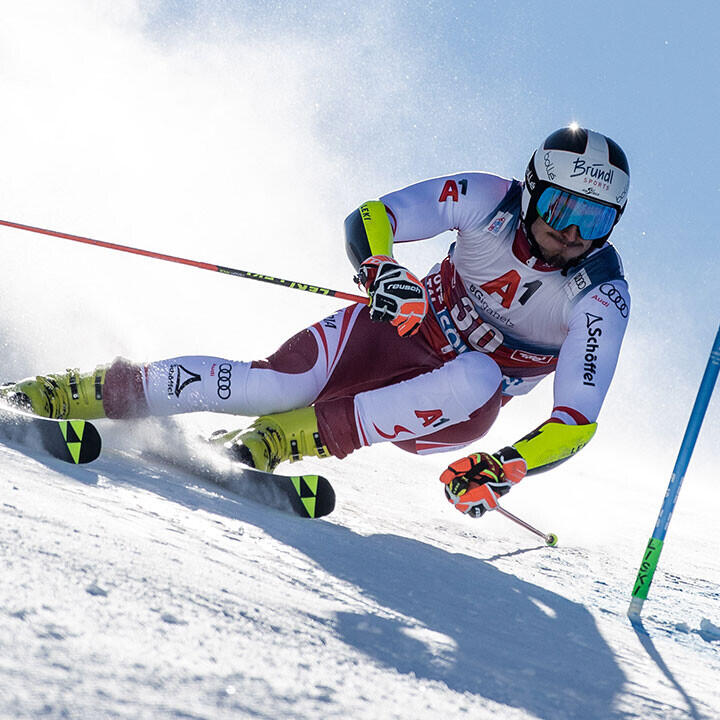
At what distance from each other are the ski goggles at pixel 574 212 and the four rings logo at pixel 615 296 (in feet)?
0.67

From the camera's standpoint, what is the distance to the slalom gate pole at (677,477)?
2.49 metres

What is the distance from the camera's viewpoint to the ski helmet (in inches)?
124

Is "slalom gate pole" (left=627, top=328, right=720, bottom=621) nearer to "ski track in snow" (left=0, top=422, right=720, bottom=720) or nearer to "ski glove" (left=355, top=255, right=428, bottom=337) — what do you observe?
"ski track in snow" (left=0, top=422, right=720, bottom=720)

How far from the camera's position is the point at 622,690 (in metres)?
1.35

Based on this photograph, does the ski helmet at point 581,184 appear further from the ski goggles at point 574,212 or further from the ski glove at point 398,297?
→ the ski glove at point 398,297

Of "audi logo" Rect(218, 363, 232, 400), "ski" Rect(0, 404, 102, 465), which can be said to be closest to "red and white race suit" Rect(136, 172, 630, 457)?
"audi logo" Rect(218, 363, 232, 400)

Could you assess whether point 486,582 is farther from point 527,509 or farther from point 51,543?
point 527,509

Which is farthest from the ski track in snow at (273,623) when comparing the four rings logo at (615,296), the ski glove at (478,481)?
the four rings logo at (615,296)

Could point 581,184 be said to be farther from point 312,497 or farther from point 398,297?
point 312,497

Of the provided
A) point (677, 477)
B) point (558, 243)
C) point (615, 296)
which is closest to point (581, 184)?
point (558, 243)

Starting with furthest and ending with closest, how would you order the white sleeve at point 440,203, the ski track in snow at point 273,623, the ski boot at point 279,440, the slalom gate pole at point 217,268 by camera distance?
the slalom gate pole at point 217,268 < the white sleeve at point 440,203 < the ski boot at point 279,440 < the ski track in snow at point 273,623

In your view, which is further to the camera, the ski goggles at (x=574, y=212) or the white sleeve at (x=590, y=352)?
the ski goggles at (x=574, y=212)

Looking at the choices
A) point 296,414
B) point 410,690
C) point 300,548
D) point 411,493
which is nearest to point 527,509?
point 411,493

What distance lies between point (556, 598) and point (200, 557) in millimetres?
1226
